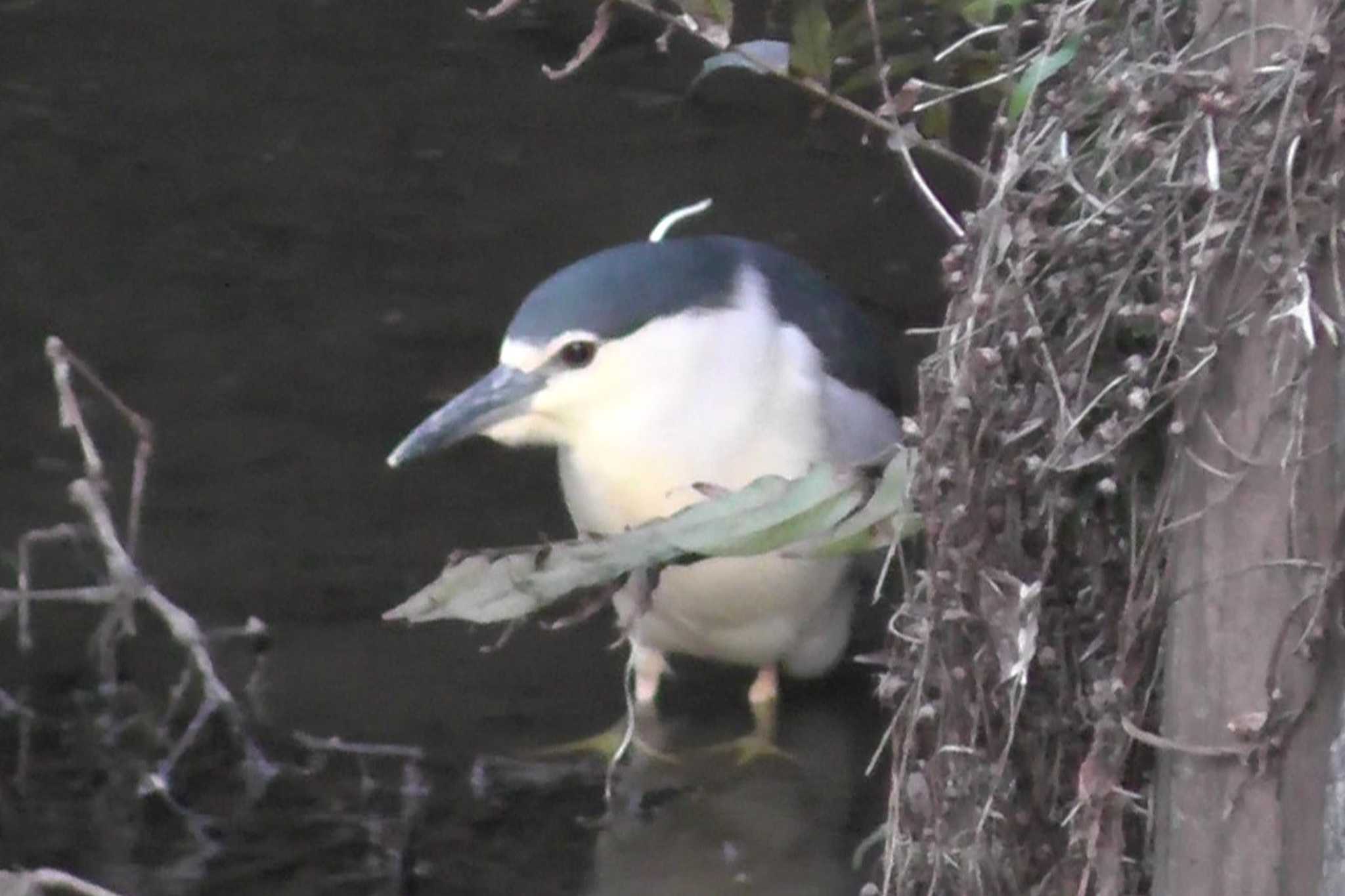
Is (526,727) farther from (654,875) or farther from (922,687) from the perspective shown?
(922,687)

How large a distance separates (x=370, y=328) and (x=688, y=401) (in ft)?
5.27

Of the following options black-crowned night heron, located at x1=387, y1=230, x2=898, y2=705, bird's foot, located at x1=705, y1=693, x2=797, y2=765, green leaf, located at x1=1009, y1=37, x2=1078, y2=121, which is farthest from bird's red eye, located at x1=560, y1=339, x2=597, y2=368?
green leaf, located at x1=1009, y1=37, x2=1078, y2=121

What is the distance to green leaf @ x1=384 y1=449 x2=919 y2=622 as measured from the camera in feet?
7.27

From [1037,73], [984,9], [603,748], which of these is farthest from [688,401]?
[1037,73]

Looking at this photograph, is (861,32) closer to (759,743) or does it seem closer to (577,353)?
(577,353)

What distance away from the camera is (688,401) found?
10.8ft

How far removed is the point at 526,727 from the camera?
3520mm

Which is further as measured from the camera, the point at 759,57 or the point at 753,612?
the point at 753,612

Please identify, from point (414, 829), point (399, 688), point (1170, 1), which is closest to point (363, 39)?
point (399, 688)

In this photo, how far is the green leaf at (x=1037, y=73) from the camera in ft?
6.81

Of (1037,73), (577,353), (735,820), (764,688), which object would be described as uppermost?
(1037,73)

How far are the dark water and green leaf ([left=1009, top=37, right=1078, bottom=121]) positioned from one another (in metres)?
1.38

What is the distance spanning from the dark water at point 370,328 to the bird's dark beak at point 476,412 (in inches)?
19.6

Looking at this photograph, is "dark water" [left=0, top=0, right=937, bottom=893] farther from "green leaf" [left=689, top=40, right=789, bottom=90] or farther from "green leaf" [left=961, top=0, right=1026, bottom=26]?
"green leaf" [left=961, top=0, right=1026, bottom=26]
